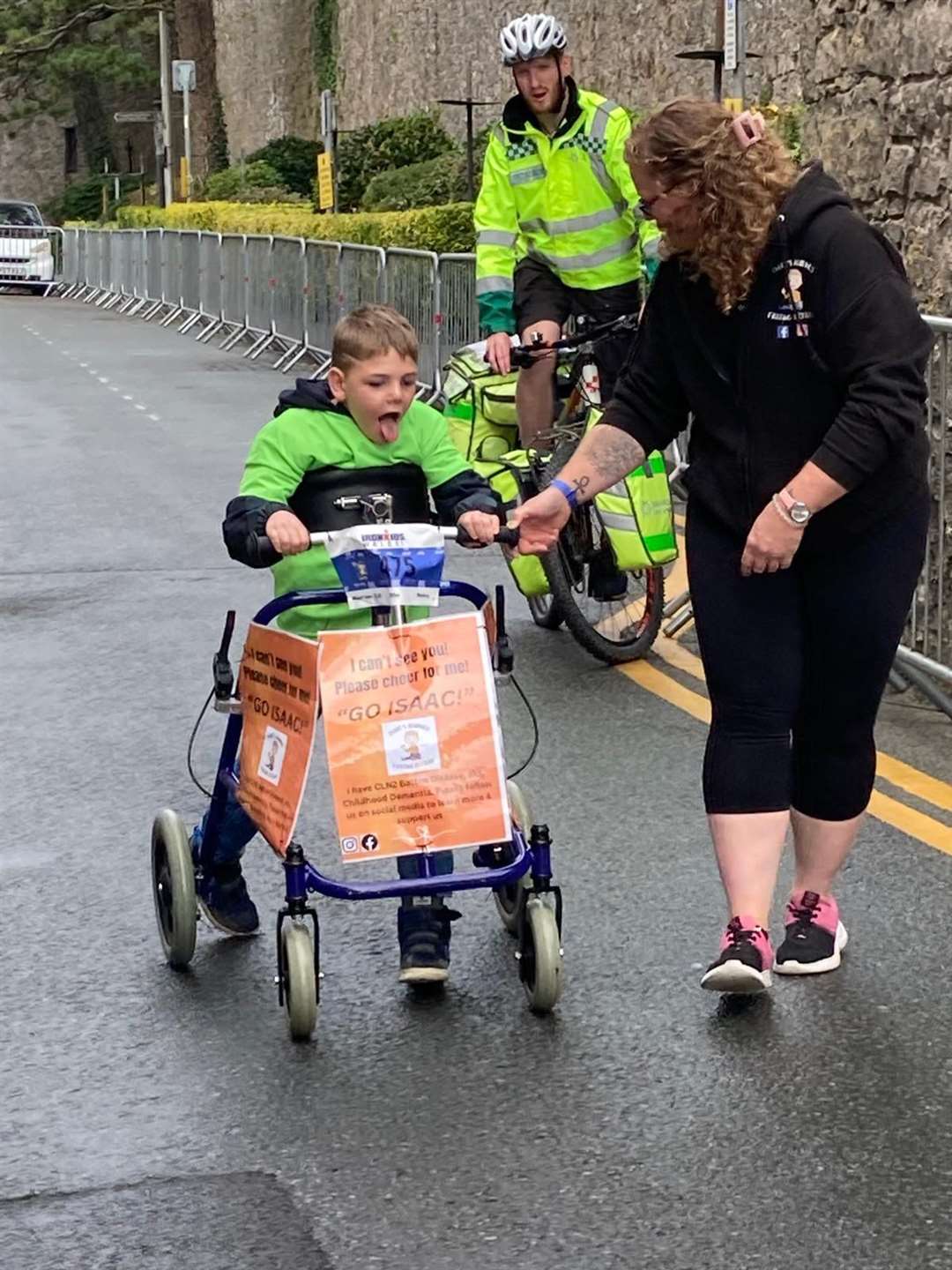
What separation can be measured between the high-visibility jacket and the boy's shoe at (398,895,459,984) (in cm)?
393

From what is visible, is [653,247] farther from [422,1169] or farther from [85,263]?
[85,263]

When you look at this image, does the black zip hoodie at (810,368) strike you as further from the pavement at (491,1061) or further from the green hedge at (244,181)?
the green hedge at (244,181)

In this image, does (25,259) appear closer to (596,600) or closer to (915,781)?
(596,600)

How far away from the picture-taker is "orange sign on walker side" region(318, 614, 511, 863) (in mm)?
4914

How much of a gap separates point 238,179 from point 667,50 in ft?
62.9

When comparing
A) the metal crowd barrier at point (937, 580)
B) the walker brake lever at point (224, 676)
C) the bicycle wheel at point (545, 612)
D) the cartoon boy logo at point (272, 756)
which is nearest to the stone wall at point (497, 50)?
the bicycle wheel at point (545, 612)

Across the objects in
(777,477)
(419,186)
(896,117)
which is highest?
(896,117)

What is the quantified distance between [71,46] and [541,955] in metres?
66.6

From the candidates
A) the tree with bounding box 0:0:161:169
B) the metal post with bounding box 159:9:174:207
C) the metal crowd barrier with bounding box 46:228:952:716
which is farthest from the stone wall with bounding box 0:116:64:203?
the metal crowd barrier with bounding box 46:228:952:716

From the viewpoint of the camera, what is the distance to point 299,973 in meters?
4.90

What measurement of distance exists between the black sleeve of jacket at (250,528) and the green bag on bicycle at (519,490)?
3.40m

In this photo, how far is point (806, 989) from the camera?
5277 mm

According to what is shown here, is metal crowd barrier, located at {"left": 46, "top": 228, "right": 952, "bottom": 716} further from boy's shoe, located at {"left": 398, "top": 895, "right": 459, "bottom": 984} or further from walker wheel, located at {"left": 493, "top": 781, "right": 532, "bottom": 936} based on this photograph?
boy's shoe, located at {"left": 398, "top": 895, "right": 459, "bottom": 984}

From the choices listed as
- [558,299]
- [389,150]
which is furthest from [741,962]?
[389,150]
